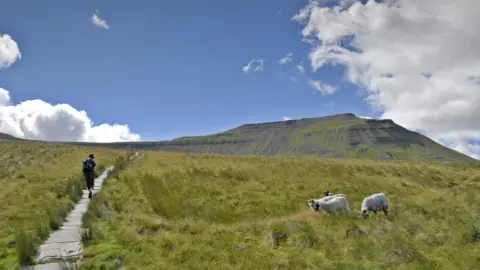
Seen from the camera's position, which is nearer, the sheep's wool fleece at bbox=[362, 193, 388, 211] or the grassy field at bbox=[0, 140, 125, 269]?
the grassy field at bbox=[0, 140, 125, 269]

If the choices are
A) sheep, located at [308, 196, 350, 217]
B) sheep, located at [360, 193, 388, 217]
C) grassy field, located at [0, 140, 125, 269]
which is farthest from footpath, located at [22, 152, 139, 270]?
sheep, located at [360, 193, 388, 217]

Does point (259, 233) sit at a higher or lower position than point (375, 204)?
lower

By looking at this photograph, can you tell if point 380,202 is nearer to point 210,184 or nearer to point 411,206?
point 411,206

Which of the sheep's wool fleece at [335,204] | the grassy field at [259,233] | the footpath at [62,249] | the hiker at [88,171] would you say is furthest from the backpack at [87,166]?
the sheep's wool fleece at [335,204]

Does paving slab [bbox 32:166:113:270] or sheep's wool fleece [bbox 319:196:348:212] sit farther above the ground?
sheep's wool fleece [bbox 319:196:348:212]

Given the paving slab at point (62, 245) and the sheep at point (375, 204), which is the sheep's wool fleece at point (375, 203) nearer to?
the sheep at point (375, 204)

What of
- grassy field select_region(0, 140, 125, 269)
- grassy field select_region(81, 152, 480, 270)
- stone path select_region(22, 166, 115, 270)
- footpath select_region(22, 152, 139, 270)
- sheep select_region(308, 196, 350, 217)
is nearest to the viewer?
footpath select_region(22, 152, 139, 270)

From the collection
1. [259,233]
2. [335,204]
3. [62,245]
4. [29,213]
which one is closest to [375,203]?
[335,204]

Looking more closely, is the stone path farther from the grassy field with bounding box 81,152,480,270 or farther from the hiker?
the hiker

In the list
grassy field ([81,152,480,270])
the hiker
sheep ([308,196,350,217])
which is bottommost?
grassy field ([81,152,480,270])

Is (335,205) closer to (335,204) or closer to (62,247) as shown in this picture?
(335,204)

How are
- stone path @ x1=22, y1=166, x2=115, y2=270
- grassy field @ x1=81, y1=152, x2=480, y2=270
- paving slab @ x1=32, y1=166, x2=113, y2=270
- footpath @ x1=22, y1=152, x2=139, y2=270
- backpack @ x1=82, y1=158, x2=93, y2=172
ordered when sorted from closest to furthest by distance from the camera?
footpath @ x1=22, y1=152, x2=139, y2=270 → stone path @ x1=22, y1=166, x2=115, y2=270 → grassy field @ x1=81, y1=152, x2=480, y2=270 → paving slab @ x1=32, y1=166, x2=113, y2=270 → backpack @ x1=82, y1=158, x2=93, y2=172

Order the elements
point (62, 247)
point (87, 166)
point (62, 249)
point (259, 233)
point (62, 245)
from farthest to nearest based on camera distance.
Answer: point (87, 166)
point (259, 233)
point (62, 245)
point (62, 247)
point (62, 249)

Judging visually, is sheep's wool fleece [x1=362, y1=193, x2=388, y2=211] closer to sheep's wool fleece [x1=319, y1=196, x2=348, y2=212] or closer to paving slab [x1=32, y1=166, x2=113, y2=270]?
sheep's wool fleece [x1=319, y1=196, x2=348, y2=212]
